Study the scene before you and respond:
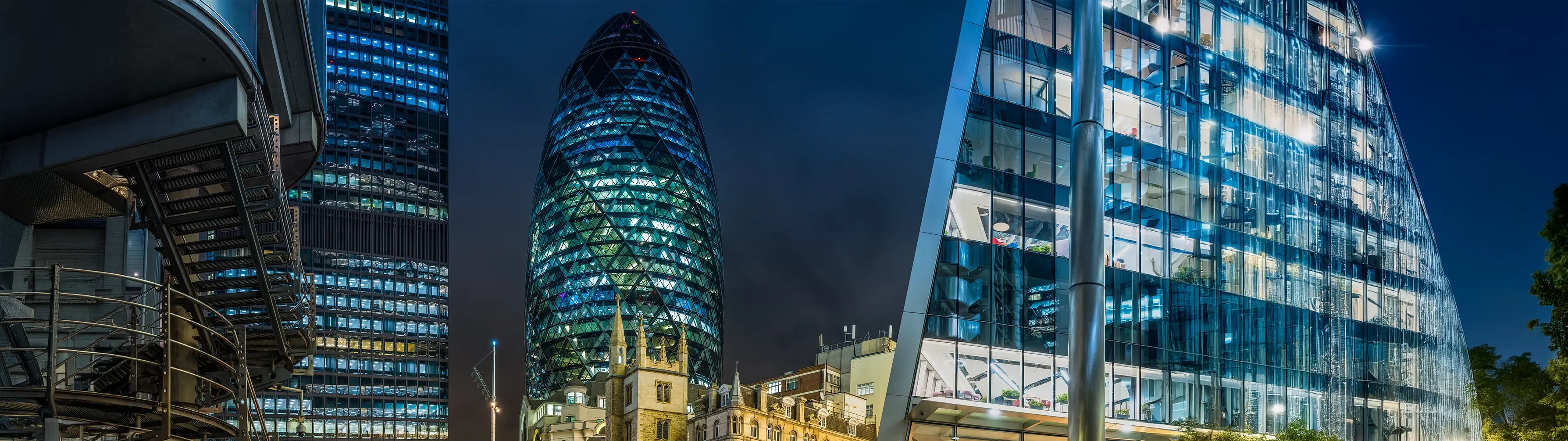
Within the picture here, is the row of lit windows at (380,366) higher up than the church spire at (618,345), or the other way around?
the church spire at (618,345)

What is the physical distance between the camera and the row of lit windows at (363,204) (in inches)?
6245

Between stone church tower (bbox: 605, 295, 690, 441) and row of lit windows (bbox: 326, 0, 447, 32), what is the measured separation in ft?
269

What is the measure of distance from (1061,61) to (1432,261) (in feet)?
91.5

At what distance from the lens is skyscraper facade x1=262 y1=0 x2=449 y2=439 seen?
157875mm

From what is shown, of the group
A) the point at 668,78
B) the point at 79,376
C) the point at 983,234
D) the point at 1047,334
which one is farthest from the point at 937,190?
the point at 668,78

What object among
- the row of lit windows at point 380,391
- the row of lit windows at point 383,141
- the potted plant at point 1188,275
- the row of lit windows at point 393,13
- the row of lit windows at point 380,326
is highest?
the row of lit windows at point 393,13

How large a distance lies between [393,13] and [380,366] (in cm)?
5033

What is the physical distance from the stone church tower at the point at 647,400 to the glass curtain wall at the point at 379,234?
57.1 m

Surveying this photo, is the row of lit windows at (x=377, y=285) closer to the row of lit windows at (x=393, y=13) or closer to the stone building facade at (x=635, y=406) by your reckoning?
the row of lit windows at (x=393, y=13)

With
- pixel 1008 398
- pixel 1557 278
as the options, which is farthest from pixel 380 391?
pixel 1557 278

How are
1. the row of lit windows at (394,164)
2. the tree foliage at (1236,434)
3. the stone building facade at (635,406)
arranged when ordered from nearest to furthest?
the tree foliage at (1236,434) < the stone building facade at (635,406) < the row of lit windows at (394,164)

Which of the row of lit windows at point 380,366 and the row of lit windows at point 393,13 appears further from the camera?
the row of lit windows at point 393,13

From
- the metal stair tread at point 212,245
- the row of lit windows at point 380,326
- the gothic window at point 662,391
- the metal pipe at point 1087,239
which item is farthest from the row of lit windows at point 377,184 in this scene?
→ the metal pipe at point 1087,239

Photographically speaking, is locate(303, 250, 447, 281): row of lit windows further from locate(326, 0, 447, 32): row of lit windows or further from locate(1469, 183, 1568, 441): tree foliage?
locate(1469, 183, 1568, 441): tree foliage
